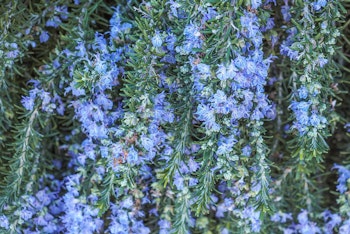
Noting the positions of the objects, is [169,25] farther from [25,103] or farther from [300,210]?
[300,210]

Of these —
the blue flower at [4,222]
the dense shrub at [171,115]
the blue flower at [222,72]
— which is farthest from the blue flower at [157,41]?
the blue flower at [4,222]

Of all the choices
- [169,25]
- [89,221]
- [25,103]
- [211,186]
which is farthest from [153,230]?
[169,25]

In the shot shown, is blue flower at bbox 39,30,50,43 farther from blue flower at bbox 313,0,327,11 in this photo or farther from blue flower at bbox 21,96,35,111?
blue flower at bbox 313,0,327,11

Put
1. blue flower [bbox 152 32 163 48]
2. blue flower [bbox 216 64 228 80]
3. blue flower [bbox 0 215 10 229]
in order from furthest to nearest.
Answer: blue flower [bbox 0 215 10 229] → blue flower [bbox 152 32 163 48] → blue flower [bbox 216 64 228 80]

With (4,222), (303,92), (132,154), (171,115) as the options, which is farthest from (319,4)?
(4,222)

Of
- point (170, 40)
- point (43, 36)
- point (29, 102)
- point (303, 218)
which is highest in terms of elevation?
point (170, 40)

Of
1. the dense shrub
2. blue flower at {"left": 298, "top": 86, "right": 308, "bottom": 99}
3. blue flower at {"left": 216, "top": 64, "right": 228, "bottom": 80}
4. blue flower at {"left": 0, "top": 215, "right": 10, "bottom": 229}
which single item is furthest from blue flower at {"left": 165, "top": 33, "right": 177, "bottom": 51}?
blue flower at {"left": 0, "top": 215, "right": 10, "bottom": 229}

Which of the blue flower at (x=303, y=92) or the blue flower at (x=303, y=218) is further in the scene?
the blue flower at (x=303, y=218)

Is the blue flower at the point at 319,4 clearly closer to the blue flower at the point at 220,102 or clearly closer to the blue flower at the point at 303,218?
the blue flower at the point at 220,102

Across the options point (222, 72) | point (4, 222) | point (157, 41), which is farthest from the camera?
point (4, 222)

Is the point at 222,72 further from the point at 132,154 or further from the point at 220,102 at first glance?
the point at 132,154

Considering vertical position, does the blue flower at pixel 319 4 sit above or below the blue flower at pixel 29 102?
above
